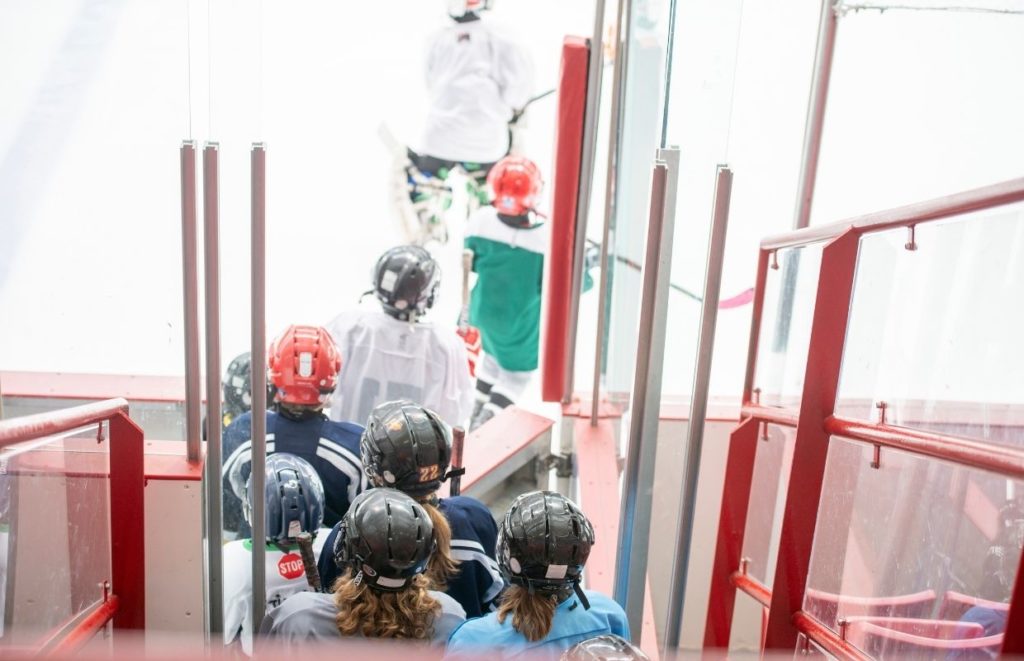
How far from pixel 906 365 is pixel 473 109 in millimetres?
4220

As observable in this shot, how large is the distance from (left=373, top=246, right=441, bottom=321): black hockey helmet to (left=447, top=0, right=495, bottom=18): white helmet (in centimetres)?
266

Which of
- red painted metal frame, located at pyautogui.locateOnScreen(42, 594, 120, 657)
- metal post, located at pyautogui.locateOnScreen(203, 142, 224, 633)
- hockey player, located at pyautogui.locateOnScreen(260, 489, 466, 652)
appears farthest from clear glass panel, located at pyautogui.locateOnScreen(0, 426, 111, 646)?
hockey player, located at pyautogui.locateOnScreen(260, 489, 466, 652)

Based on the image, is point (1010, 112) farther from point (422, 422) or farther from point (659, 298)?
point (422, 422)

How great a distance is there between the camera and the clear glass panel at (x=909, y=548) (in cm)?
148

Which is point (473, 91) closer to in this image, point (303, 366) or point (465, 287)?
point (465, 287)

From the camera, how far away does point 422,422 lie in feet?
7.47

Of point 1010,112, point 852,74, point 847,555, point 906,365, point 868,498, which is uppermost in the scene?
point 852,74

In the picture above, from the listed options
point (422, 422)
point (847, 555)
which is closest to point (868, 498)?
point (847, 555)

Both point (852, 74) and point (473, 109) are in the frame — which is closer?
point (852, 74)

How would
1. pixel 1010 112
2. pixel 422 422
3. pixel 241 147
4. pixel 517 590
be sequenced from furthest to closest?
1. pixel 1010 112
2. pixel 422 422
3. pixel 241 147
4. pixel 517 590

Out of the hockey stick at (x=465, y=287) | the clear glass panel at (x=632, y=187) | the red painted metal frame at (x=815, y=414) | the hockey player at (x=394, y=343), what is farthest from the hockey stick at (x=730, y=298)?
the red painted metal frame at (x=815, y=414)

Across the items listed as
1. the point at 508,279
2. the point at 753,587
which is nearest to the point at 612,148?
the point at 508,279

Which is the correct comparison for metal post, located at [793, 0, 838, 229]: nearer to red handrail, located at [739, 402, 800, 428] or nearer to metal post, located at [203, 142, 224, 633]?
red handrail, located at [739, 402, 800, 428]

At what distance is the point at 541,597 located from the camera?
6.08 feet
